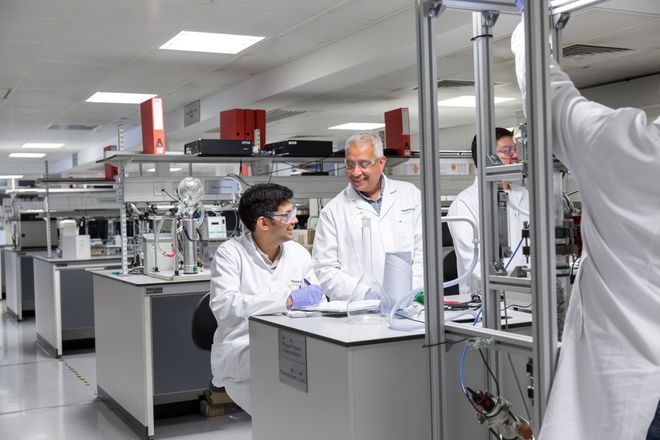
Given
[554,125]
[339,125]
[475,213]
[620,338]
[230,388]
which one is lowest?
[230,388]

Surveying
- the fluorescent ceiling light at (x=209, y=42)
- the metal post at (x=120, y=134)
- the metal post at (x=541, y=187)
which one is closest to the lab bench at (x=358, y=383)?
the metal post at (x=541, y=187)

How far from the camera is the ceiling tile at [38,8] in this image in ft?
17.7

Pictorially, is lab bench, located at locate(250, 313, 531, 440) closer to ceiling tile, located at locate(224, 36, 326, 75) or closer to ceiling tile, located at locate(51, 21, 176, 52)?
ceiling tile, located at locate(51, 21, 176, 52)

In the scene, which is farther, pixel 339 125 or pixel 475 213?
pixel 339 125

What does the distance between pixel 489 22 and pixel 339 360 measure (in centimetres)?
101

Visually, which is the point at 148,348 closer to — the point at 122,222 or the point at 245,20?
the point at 122,222

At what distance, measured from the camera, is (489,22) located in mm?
1980

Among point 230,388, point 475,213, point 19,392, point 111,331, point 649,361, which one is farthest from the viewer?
point 19,392

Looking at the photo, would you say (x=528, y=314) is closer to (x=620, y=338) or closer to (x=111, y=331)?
(x=620, y=338)

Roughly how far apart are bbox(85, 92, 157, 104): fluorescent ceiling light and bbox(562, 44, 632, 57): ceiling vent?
4.98 metres

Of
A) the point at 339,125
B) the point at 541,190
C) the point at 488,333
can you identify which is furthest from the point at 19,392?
the point at 339,125

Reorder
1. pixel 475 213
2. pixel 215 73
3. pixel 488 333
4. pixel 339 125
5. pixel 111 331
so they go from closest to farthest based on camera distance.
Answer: pixel 488 333 → pixel 475 213 → pixel 111 331 → pixel 215 73 → pixel 339 125

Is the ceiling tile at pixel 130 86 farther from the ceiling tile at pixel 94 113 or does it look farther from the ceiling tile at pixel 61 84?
the ceiling tile at pixel 94 113

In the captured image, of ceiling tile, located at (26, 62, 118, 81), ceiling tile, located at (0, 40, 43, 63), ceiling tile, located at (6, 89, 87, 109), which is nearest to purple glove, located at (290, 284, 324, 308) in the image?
ceiling tile, located at (0, 40, 43, 63)
